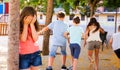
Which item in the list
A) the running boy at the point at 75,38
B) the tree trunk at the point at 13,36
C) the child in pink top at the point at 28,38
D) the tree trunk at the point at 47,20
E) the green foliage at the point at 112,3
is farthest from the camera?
the green foliage at the point at 112,3

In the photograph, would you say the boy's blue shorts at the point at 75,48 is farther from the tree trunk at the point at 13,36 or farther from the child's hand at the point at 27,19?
the tree trunk at the point at 13,36

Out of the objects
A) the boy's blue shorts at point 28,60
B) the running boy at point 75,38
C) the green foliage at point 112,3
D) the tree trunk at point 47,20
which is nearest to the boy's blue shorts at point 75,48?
the running boy at point 75,38

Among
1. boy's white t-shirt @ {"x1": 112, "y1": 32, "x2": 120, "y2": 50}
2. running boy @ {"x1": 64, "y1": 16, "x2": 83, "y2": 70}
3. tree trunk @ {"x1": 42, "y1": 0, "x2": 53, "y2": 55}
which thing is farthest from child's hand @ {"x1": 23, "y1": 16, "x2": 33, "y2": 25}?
tree trunk @ {"x1": 42, "y1": 0, "x2": 53, "y2": 55}

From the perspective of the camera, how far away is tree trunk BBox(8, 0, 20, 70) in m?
6.67

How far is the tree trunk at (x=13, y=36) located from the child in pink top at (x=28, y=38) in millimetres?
264

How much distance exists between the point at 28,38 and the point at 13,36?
480 mm

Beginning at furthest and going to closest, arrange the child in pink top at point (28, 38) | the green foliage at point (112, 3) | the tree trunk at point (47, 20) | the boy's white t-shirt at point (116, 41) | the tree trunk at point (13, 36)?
the green foliage at point (112, 3), the tree trunk at point (47, 20), the boy's white t-shirt at point (116, 41), the child in pink top at point (28, 38), the tree trunk at point (13, 36)

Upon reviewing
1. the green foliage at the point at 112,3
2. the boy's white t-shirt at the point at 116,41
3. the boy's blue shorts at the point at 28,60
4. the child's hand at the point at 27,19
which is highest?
the green foliage at the point at 112,3

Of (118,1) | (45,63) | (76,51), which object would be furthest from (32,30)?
(118,1)

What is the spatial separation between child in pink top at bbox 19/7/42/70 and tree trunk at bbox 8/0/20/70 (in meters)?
0.26

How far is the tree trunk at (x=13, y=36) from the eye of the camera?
6672mm

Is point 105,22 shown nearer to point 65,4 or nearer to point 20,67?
point 65,4

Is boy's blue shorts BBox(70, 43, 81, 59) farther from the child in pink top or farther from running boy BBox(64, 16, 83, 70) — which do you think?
the child in pink top

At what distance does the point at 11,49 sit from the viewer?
6.70 m
